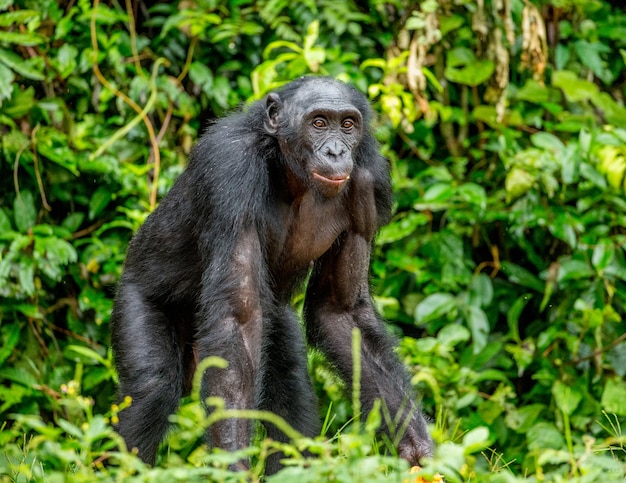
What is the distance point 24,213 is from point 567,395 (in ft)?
13.7

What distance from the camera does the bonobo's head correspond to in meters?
5.05

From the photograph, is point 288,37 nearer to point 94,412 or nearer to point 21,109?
point 21,109

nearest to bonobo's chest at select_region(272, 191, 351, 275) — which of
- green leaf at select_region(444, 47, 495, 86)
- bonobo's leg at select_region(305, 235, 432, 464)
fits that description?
bonobo's leg at select_region(305, 235, 432, 464)

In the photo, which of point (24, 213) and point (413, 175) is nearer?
point (24, 213)

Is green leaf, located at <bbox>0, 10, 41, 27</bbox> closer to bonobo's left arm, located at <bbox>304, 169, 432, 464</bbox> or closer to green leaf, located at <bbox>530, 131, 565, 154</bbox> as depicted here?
bonobo's left arm, located at <bbox>304, 169, 432, 464</bbox>

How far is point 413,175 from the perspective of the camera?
8719 mm

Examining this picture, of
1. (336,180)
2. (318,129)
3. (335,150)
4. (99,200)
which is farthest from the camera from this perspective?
(99,200)

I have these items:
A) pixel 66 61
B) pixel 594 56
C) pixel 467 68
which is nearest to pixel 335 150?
pixel 467 68

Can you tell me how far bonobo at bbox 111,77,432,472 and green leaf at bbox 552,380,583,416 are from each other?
99.7 inches

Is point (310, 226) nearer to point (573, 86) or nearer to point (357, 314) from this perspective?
point (357, 314)

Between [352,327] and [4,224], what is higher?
[352,327]

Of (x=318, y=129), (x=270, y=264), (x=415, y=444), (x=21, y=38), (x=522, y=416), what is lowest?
(x=522, y=416)

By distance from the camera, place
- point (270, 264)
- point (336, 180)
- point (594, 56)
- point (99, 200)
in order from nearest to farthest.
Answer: point (336, 180), point (270, 264), point (99, 200), point (594, 56)

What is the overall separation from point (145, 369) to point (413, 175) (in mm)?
3996
